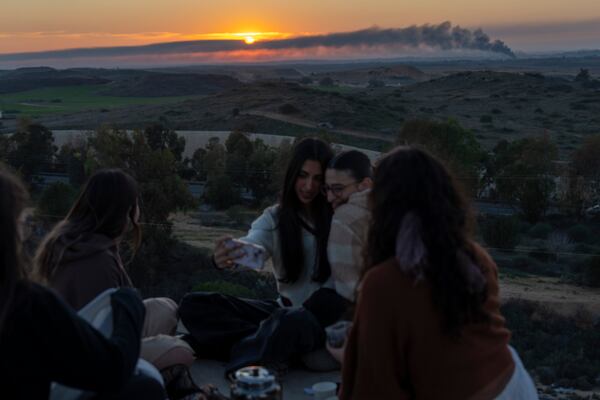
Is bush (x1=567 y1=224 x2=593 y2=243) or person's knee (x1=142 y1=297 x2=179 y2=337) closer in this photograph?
person's knee (x1=142 y1=297 x2=179 y2=337)

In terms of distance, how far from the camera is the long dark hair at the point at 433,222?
2.35m

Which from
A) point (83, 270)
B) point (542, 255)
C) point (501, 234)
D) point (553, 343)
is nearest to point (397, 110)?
point (501, 234)

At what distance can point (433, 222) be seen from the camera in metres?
2.39

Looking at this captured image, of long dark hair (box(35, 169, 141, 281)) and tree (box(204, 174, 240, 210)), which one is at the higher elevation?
long dark hair (box(35, 169, 141, 281))

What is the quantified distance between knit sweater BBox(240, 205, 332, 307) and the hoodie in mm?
1234

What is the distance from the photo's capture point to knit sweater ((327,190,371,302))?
3.93 meters

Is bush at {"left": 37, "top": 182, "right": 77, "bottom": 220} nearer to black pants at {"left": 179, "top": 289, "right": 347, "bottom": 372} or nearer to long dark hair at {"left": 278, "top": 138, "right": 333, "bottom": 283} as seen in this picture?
black pants at {"left": 179, "top": 289, "right": 347, "bottom": 372}

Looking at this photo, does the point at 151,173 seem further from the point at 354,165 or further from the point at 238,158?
the point at 354,165

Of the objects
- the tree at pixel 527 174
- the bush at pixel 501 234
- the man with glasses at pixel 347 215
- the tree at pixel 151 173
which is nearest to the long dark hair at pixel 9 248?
the man with glasses at pixel 347 215

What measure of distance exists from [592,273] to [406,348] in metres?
18.5

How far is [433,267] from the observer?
2.34 meters

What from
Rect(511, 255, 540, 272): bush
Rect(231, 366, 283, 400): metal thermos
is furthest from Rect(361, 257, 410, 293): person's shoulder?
Rect(511, 255, 540, 272): bush

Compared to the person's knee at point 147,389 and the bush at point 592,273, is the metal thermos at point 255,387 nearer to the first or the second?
the person's knee at point 147,389

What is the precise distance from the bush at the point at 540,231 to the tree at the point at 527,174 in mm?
1398
